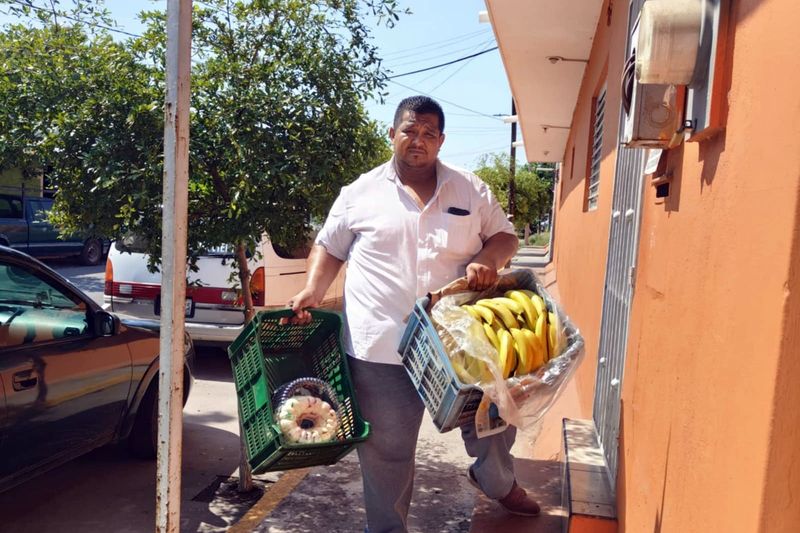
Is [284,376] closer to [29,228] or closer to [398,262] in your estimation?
[398,262]

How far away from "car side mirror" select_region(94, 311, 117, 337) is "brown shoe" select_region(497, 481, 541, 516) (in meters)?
2.52

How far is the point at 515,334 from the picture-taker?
258cm

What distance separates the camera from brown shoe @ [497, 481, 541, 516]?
334 cm

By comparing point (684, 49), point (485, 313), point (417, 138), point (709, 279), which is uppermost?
point (684, 49)

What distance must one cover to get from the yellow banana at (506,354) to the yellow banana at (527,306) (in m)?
0.16

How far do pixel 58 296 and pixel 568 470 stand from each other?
3100 mm

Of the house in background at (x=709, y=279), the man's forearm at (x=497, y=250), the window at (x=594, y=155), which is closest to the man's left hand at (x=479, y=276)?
the man's forearm at (x=497, y=250)

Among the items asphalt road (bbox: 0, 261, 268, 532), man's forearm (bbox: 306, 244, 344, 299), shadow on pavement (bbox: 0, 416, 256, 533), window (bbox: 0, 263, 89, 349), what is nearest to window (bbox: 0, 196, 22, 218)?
asphalt road (bbox: 0, 261, 268, 532)

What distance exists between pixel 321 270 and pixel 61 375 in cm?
171

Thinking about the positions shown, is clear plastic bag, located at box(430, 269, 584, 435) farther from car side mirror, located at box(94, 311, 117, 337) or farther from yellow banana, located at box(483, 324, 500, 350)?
car side mirror, located at box(94, 311, 117, 337)

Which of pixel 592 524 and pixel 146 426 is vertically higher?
pixel 592 524

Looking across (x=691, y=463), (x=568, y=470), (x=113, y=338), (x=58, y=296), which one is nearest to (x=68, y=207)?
(x=58, y=296)

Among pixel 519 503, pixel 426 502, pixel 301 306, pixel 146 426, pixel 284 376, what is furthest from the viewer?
pixel 146 426

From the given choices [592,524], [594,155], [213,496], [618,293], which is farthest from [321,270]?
[594,155]
